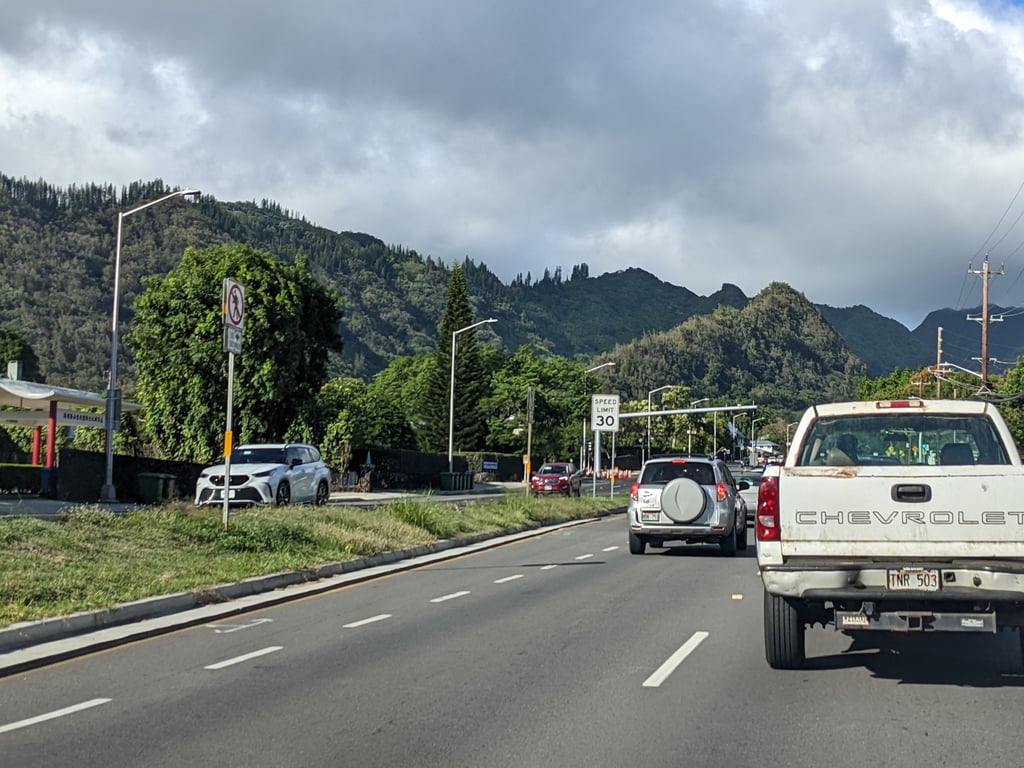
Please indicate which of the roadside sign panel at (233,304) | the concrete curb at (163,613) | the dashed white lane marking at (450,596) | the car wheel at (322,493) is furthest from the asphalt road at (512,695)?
the car wheel at (322,493)

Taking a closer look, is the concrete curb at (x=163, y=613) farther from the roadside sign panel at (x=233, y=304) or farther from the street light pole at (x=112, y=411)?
the street light pole at (x=112, y=411)

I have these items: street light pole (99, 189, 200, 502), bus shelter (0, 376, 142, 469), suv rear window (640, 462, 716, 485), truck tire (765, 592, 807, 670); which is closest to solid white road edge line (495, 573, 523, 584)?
suv rear window (640, 462, 716, 485)

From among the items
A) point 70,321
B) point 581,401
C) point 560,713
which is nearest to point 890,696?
point 560,713

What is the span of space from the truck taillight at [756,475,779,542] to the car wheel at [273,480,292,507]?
2041 cm

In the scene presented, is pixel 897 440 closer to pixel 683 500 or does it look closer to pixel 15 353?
pixel 683 500

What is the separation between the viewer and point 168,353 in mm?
50781

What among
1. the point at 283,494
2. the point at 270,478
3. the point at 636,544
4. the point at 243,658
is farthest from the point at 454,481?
the point at 243,658

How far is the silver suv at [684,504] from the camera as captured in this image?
766 inches

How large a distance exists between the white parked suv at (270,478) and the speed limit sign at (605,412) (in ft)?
39.5

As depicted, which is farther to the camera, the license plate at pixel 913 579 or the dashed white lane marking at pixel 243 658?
the dashed white lane marking at pixel 243 658

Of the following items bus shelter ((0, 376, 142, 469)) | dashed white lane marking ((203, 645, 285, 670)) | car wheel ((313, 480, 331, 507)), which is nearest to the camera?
dashed white lane marking ((203, 645, 285, 670))

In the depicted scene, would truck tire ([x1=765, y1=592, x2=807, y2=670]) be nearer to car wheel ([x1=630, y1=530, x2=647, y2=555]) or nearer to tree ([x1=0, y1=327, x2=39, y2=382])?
car wheel ([x1=630, y1=530, x2=647, y2=555])

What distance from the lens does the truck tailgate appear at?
8094mm

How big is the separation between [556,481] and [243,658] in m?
41.2
